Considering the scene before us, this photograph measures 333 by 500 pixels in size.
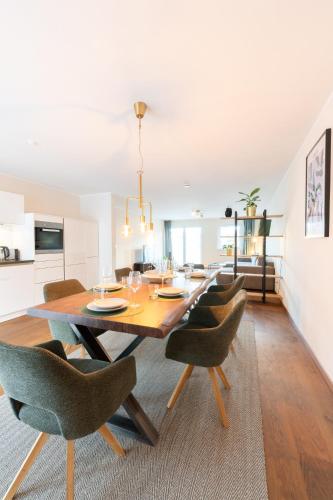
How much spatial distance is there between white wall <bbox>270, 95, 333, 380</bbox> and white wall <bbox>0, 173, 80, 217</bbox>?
4.48 metres

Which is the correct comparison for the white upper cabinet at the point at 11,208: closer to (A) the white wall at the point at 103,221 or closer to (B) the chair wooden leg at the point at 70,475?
(A) the white wall at the point at 103,221

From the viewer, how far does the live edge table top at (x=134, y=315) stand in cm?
121

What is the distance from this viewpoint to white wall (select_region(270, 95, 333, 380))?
189cm

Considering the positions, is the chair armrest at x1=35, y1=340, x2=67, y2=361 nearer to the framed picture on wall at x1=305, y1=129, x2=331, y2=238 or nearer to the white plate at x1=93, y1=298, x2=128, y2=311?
the white plate at x1=93, y1=298, x2=128, y2=311

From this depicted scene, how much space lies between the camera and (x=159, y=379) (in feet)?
6.37

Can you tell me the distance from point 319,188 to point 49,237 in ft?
13.3

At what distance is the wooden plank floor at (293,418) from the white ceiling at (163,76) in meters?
2.37

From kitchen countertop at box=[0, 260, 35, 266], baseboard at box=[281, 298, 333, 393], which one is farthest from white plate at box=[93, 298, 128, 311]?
kitchen countertop at box=[0, 260, 35, 266]

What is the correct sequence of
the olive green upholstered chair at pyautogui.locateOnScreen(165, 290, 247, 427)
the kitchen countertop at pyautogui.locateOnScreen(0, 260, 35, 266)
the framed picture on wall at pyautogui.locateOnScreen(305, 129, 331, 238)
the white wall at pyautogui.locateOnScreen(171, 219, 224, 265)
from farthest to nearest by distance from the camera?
the white wall at pyautogui.locateOnScreen(171, 219, 224, 265) < the kitchen countertop at pyautogui.locateOnScreen(0, 260, 35, 266) < the framed picture on wall at pyautogui.locateOnScreen(305, 129, 331, 238) < the olive green upholstered chair at pyautogui.locateOnScreen(165, 290, 247, 427)

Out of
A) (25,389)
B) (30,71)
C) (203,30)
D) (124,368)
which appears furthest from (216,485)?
(30,71)

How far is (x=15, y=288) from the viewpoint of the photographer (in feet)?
11.4

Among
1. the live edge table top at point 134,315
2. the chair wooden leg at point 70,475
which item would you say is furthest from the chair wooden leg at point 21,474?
the live edge table top at point 134,315

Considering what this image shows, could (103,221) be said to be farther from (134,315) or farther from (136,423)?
(136,423)

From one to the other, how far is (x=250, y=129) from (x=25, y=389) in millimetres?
2699
